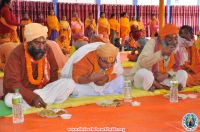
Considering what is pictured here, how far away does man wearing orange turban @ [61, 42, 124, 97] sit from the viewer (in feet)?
13.0

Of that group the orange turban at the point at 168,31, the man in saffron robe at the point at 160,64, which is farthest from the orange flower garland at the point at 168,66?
the orange turban at the point at 168,31

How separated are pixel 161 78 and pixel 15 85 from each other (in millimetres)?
1849

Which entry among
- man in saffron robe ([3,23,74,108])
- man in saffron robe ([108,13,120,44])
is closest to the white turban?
man in saffron robe ([3,23,74,108])

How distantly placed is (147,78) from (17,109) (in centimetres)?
179

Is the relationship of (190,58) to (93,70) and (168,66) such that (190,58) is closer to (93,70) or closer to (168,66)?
(168,66)

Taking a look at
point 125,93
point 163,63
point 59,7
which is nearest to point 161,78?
point 163,63

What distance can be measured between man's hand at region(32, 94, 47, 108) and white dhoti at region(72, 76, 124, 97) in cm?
58

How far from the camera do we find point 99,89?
13.8ft

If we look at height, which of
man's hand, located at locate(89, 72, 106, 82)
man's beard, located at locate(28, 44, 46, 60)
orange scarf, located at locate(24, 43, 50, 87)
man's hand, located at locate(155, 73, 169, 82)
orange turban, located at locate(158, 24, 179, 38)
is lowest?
man's hand, located at locate(155, 73, 169, 82)

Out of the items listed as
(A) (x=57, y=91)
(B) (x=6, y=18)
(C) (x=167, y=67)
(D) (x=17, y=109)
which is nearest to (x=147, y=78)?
(C) (x=167, y=67)

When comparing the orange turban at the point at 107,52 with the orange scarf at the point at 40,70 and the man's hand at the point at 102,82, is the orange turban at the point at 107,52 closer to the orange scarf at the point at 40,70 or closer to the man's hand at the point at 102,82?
the man's hand at the point at 102,82

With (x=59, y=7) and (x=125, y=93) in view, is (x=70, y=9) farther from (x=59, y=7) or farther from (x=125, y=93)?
(x=125, y=93)

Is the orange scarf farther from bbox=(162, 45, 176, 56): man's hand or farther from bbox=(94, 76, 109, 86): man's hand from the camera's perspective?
bbox=(162, 45, 176, 56): man's hand

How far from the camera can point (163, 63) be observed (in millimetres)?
4531
